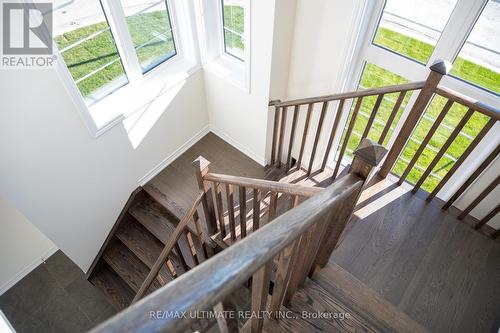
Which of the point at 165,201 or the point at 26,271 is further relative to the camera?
the point at 26,271

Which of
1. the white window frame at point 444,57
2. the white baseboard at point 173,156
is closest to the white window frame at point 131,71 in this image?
the white baseboard at point 173,156

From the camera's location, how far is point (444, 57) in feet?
6.90

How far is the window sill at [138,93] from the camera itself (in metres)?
2.53

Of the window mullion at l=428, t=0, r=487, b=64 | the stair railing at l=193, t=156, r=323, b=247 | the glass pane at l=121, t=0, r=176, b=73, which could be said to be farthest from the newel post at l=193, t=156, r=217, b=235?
the window mullion at l=428, t=0, r=487, b=64

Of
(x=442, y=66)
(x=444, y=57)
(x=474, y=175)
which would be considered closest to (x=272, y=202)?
(x=442, y=66)

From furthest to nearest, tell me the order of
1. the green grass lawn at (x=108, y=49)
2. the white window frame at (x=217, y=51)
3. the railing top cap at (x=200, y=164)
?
the white window frame at (x=217, y=51), the green grass lawn at (x=108, y=49), the railing top cap at (x=200, y=164)

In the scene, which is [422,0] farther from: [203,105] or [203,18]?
[203,105]

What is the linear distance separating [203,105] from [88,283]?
2213 mm

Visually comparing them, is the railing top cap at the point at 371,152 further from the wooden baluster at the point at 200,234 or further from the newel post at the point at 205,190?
the wooden baluster at the point at 200,234

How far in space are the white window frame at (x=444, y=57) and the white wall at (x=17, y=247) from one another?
3.28 metres

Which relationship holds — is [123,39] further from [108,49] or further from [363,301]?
[363,301]

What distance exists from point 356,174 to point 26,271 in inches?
144

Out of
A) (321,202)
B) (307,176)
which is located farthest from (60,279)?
(321,202)

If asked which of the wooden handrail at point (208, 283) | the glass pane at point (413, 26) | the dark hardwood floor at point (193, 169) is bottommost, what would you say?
the dark hardwood floor at point (193, 169)
